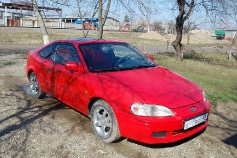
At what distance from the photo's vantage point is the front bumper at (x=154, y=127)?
329 centimetres

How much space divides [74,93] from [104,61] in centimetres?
74

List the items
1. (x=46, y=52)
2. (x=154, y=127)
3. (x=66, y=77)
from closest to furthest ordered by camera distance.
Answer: (x=154, y=127) → (x=66, y=77) → (x=46, y=52)

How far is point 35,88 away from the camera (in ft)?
19.2

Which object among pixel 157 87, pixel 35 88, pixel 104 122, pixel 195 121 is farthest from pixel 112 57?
pixel 35 88

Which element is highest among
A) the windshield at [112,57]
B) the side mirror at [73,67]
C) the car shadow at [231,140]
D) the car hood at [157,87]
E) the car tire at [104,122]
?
the windshield at [112,57]

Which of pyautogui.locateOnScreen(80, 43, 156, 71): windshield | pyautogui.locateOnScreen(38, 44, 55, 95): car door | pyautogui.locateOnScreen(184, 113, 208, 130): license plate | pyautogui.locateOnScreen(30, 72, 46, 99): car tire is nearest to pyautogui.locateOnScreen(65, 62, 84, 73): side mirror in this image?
pyautogui.locateOnScreen(80, 43, 156, 71): windshield

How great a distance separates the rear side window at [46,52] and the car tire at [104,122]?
6.43ft

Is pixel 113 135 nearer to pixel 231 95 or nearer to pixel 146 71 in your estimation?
pixel 146 71

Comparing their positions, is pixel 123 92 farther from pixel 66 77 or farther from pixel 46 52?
pixel 46 52

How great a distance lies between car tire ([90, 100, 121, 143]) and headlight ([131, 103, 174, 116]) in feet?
1.30

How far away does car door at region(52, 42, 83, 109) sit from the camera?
14.0 ft

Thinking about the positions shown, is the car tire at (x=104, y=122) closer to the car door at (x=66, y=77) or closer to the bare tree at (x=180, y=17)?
the car door at (x=66, y=77)

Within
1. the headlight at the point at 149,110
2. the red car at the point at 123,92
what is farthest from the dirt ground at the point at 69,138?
the headlight at the point at 149,110

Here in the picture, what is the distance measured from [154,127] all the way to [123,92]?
64cm
